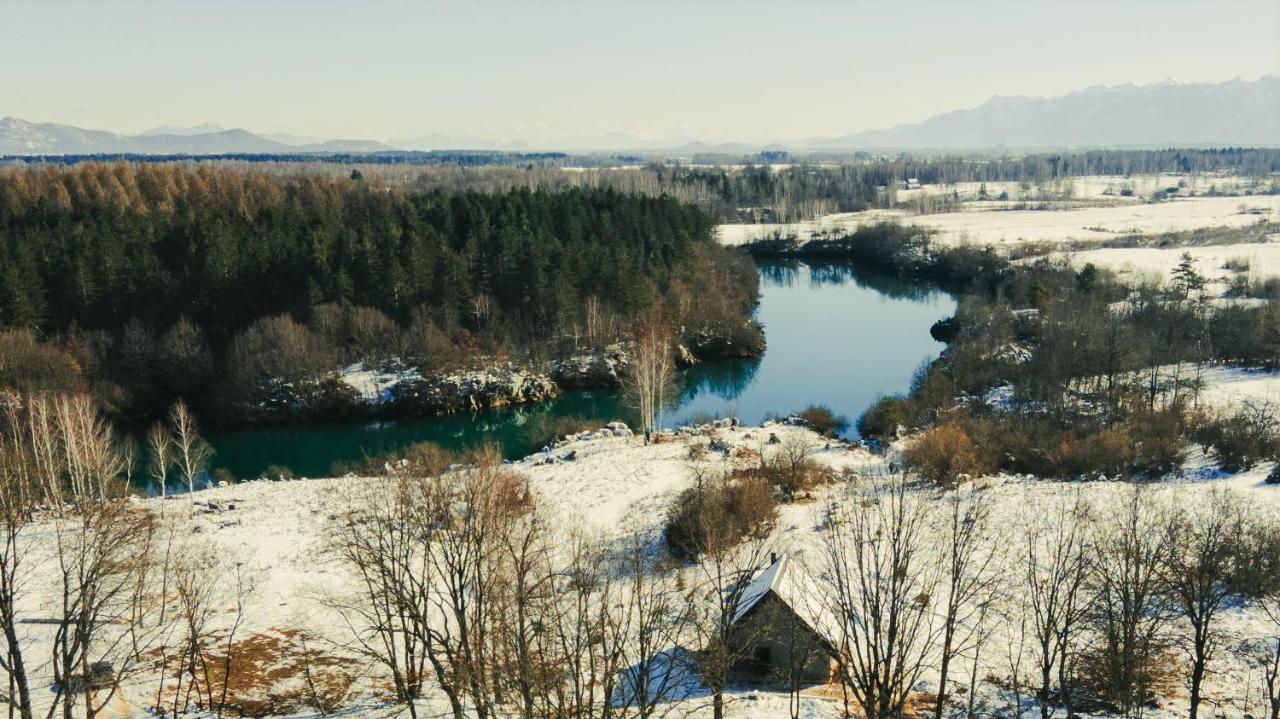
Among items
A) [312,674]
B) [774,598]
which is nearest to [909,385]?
[774,598]

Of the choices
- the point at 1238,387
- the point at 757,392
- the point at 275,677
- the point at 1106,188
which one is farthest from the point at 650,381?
the point at 1106,188

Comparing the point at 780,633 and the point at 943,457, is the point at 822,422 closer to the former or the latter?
the point at 943,457

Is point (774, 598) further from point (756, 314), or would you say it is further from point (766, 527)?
point (756, 314)

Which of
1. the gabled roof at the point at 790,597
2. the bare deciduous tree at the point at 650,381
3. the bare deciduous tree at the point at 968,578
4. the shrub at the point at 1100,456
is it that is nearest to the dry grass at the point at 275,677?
the gabled roof at the point at 790,597

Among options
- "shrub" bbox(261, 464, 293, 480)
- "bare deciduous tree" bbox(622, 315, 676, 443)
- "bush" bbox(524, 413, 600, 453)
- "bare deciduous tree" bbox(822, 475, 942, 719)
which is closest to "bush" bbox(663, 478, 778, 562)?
"bare deciduous tree" bbox(822, 475, 942, 719)

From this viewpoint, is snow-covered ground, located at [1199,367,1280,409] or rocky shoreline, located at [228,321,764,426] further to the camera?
rocky shoreline, located at [228,321,764,426]

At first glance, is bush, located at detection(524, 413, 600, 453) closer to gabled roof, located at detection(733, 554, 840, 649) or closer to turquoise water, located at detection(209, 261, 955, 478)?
turquoise water, located at detection(209, 261, 955, 478)
